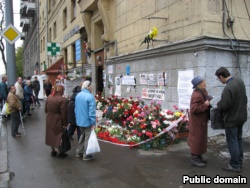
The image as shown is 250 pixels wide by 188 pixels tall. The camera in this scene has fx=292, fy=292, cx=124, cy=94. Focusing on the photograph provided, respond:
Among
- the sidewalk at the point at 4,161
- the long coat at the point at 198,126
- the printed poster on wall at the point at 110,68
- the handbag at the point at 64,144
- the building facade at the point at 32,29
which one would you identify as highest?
the building facade at the point at 32,29

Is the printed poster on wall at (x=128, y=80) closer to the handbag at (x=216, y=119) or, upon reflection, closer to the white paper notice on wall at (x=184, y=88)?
the white paper notice on wall at (x=184, y=88)

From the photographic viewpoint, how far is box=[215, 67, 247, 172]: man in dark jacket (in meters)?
4.85

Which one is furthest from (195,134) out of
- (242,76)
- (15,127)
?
(15,127)

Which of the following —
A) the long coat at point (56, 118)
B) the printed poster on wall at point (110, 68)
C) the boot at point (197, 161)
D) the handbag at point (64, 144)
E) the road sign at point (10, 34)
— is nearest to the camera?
the boot at point (197, 161)

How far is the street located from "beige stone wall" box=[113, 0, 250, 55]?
9.01 feet

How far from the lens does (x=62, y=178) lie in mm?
5027

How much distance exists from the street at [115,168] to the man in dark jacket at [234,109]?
0.41m

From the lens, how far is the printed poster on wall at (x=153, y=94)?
846cm

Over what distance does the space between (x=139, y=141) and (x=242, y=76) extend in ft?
10.2

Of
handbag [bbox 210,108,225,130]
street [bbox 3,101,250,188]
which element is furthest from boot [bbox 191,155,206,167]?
handbag [bbox 210,108,225,130]

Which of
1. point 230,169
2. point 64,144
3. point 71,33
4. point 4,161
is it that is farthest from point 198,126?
point 71,33

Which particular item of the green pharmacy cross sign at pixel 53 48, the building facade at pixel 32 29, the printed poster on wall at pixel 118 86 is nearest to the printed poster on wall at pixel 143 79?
the printed poster on wall at pixel 118 86

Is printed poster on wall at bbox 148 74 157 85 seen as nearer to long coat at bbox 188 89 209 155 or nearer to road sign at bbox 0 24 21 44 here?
long coat at bbox 188 89 209 155

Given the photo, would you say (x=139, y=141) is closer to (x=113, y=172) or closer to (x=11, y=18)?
(x=113, y=172)
